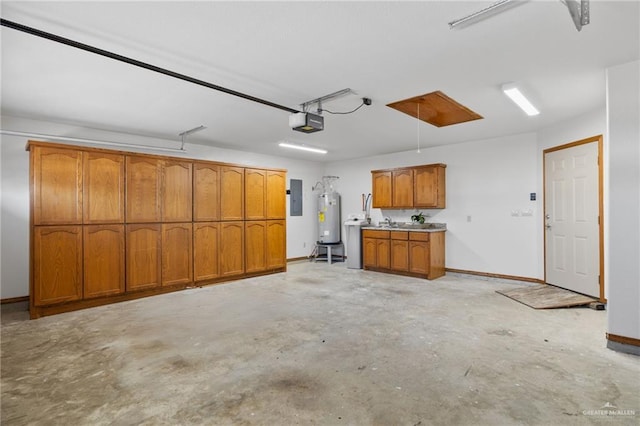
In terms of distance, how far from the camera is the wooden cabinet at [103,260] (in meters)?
4.52

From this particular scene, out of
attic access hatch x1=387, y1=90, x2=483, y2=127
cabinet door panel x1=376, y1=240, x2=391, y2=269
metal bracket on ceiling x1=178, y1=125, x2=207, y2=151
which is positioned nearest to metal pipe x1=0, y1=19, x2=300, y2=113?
attic access hatch x1=387, y1=90, x2=483, y2=127

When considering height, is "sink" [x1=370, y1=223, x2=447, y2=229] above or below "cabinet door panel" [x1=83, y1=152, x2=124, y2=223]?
below

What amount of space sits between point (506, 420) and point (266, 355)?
193 centimetres

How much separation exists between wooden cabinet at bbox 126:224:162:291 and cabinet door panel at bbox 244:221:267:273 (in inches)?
64.0

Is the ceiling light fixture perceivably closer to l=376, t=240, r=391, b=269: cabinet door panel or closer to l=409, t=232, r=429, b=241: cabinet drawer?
l=409, t=232, r=429, b=241: cabinet drawer

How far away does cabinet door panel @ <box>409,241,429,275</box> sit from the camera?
20.2 feet

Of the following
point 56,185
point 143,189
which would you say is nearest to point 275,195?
point 143,189

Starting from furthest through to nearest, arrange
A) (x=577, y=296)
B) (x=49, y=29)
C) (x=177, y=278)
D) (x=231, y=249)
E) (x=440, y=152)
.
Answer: (x=440, y=152) → (x=231, y=249) → (x=177, y=278) → (x=577, y=296) → (x=49, y=29)

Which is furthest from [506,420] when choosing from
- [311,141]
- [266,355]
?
[311,141]

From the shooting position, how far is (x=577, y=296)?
4574 millimetres

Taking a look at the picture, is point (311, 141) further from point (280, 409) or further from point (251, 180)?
point (280, 409)

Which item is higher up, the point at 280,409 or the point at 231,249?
the point at 231,249

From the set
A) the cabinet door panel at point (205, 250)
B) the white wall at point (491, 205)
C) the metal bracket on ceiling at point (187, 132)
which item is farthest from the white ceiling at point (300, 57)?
the cabinet door panel at point (205, 250)

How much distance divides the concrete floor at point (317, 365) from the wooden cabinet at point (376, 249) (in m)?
2.20
